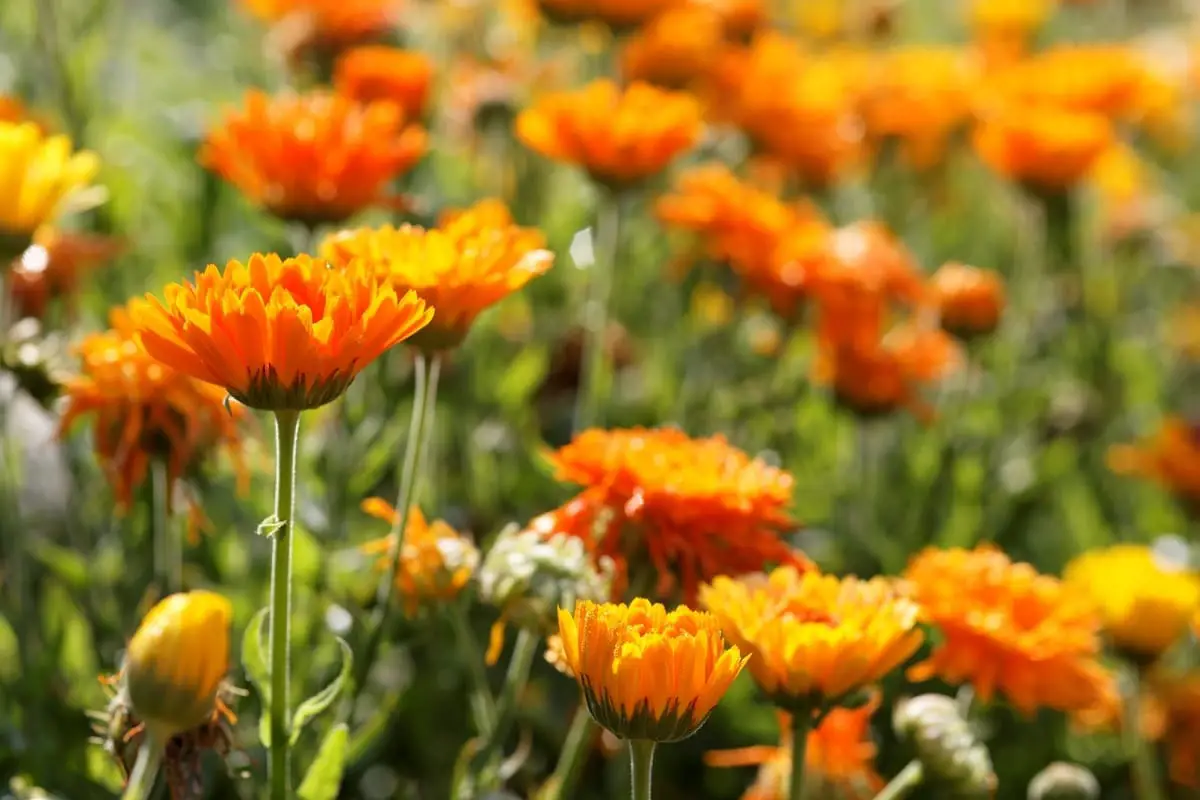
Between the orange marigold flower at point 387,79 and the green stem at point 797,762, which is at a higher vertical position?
the orange marigold flower at point 387,79

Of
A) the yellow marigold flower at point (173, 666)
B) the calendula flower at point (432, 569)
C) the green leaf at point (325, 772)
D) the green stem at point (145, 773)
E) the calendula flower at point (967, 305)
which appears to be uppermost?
the yellow marigold flower at point (173, 666)

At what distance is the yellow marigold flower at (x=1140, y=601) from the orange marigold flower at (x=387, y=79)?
3.86 ft

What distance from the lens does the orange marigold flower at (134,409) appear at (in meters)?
1.52

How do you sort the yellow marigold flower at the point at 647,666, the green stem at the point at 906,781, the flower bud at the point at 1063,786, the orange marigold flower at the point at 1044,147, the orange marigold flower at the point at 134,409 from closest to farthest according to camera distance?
the yellow marigold flower at the point at 647,666, the green stem at the point at 906,781, the orange marigold flower at the point at 134,409, the flower bud at the point at 1063,786, the orange marigold flower at the point at 1044,147

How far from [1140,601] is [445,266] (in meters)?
0.98

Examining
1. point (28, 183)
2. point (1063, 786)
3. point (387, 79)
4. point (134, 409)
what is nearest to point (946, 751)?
point (1063, 786)

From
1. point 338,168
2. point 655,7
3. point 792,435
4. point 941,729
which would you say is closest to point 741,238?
point 792,435

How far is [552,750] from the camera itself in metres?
2.05

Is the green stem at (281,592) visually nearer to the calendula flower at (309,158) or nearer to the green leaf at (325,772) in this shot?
the green leaf at (325,772)

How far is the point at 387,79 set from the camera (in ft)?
7.61

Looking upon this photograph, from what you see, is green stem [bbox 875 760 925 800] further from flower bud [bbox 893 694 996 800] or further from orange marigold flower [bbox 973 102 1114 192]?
orange marigold flower [bbox 973 102 1114 192]

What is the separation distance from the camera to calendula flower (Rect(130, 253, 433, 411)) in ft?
3.36

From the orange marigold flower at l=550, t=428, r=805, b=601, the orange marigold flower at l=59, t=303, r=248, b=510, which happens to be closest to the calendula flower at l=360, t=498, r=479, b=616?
the orange marigold flower at l=550, t=428, r=805, b=601

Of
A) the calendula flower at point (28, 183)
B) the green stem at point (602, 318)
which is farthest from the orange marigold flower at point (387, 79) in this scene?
the calendula flower at point (28, 183)
